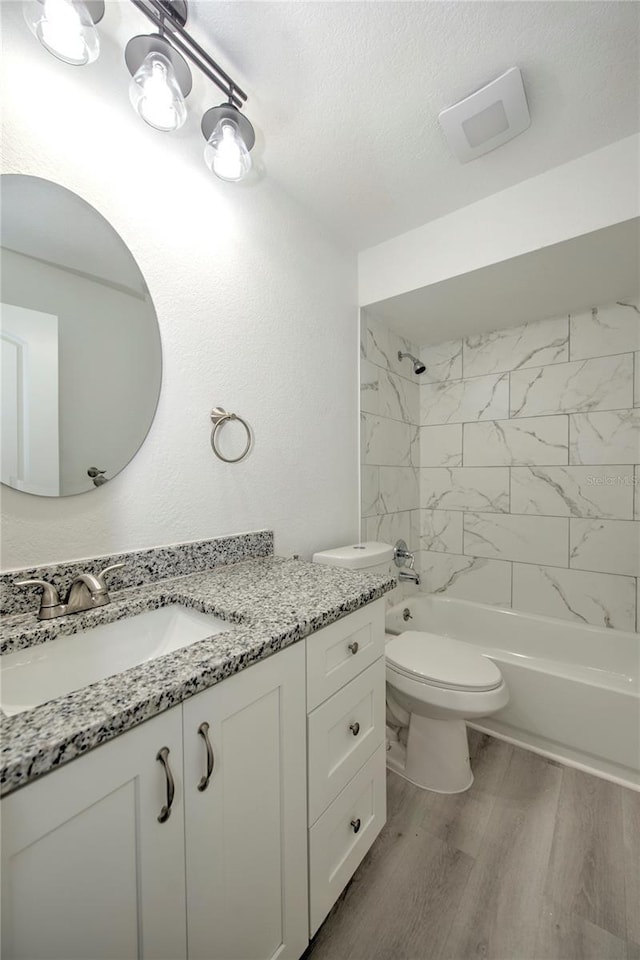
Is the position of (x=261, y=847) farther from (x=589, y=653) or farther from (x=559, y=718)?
(x=589, y=653)

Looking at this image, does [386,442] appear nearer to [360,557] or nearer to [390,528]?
[390,528]

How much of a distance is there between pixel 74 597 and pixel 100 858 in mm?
502

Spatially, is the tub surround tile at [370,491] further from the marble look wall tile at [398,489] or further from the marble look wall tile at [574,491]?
the marble look wall tile at [574,491]

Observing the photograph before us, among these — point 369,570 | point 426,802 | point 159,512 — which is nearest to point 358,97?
point 159,512

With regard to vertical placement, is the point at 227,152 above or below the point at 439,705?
above

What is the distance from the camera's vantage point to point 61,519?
930 millimetres

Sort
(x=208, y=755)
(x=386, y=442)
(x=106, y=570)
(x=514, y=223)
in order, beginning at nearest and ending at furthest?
(x=208, y=755)
(x=106, y=570)
(x=514, y=223)
(x=386, y=442)

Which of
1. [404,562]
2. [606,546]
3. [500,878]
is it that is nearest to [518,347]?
[606,546]

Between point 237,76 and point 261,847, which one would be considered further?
point 237,76

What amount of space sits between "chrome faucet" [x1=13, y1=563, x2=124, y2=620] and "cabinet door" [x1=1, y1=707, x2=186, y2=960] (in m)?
0.40

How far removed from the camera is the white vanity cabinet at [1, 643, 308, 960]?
1.54 feet

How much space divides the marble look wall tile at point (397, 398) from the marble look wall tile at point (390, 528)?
61cm

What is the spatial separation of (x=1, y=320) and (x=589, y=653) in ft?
8.97

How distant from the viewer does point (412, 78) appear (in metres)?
1.12
